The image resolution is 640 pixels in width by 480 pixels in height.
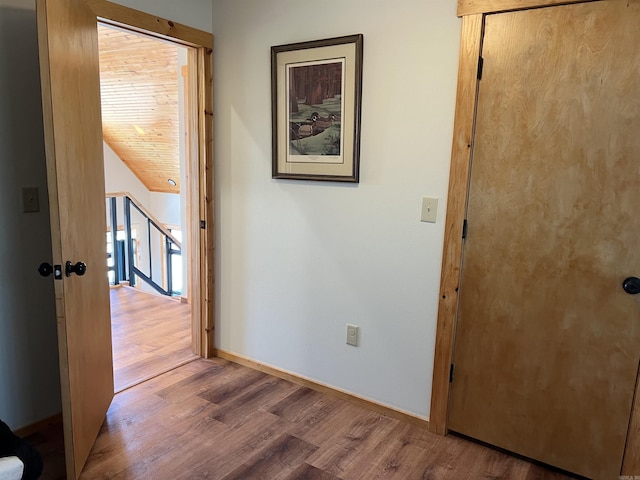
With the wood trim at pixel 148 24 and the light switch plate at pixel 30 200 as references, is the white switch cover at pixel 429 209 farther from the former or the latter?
the light switch plate at pixel 30 200

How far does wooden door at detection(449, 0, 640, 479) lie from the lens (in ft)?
5.75

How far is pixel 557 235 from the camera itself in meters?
1.90

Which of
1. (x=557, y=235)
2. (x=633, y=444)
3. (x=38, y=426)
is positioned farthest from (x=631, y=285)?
(x=38, y=426)

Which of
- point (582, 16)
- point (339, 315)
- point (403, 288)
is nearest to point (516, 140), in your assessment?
point (582, 16)

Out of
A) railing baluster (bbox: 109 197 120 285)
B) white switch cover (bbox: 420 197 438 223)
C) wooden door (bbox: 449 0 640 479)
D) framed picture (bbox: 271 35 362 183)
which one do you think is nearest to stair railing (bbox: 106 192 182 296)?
railing baluster (bbox: 109 197 120 285)

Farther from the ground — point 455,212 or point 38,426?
point 455,212

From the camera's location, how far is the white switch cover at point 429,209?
2.17 meters

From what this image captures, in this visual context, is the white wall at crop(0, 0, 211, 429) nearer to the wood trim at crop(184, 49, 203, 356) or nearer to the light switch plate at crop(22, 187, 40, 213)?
the light switch plate at crop(22, 187, 40, 213)

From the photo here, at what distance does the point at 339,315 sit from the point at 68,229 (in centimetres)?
143

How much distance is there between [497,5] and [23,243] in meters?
2.36

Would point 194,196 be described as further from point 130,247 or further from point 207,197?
point 130,247

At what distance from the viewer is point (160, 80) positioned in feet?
15.2

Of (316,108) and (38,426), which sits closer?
(38,426)

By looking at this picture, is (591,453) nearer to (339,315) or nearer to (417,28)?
(339,315)
